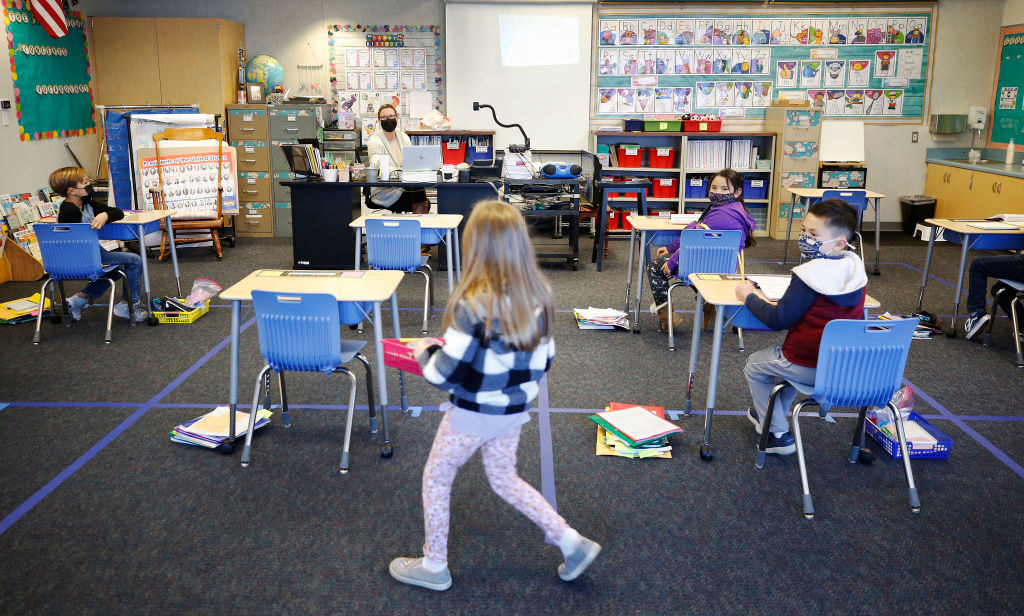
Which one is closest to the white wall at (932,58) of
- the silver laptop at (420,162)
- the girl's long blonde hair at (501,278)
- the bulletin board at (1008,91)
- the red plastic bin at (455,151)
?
the bulletin board at (1008,91)

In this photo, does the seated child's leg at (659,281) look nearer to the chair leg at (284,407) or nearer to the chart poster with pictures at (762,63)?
the chair leg at (284,407)

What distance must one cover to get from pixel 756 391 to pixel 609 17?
6.18 m

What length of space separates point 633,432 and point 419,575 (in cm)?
129

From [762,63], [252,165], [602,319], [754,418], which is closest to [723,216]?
[602,319]

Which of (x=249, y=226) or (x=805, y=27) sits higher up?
(x=805, y=27)

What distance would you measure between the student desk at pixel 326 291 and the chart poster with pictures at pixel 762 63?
231 inches

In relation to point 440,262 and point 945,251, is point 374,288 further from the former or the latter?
point 945,251

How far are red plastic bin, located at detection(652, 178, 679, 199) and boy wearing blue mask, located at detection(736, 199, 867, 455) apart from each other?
18.9ft

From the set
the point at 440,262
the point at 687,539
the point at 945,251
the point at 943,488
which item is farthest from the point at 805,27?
the point at 687,539

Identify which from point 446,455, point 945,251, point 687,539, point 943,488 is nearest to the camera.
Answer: point 446,455

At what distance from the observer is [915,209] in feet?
27.8

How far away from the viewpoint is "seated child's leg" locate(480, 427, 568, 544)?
2256 mm

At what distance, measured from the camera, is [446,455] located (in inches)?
87.0

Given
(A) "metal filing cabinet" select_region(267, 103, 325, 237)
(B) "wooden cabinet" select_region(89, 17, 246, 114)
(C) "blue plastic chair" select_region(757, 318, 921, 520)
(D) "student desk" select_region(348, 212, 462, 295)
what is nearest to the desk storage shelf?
(A) "metal filing cabinet" select_region(267, 103, 325, 237)
